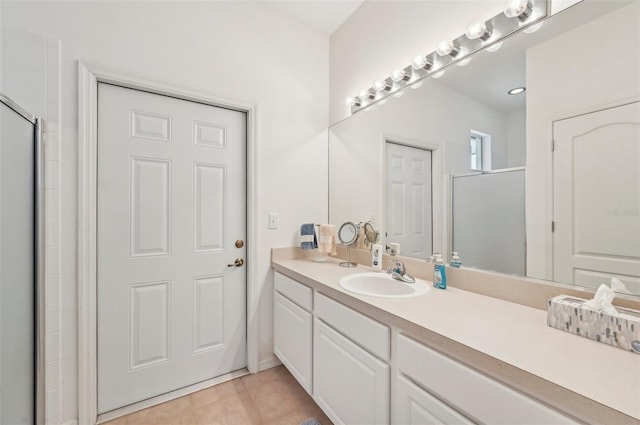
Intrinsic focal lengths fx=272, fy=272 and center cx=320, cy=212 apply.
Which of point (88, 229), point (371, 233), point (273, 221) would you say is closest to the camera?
point (88, 229)

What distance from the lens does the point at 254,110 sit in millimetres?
1960

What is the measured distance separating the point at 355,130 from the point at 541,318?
5.20 ft

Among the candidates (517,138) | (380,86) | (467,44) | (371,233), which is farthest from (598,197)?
(380,86)

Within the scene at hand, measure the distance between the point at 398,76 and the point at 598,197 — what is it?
1182 millimetres

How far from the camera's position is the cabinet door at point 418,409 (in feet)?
2.76

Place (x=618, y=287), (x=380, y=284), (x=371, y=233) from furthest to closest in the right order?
(x=371, y=233) < (x=380, y=284) < (x=618, y=287)

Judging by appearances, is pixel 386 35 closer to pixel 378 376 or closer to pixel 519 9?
pixel 519 9

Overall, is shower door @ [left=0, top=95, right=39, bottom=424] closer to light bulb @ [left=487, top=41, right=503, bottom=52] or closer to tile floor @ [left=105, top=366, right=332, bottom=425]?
tile floor @ [left=105, top=366, right=332, bottom=425]

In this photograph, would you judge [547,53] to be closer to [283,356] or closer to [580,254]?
[580,254]

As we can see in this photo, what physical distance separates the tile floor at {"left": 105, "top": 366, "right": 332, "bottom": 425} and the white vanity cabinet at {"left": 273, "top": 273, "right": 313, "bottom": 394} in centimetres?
A: 16

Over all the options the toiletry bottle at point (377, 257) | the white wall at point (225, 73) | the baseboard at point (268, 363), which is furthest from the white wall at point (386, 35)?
the baseboard at point (268, 363)

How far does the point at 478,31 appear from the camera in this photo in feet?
4.19

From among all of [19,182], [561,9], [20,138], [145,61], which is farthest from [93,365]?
[561,9]

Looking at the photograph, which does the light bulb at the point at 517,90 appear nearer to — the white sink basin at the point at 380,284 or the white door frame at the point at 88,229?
the white sink basin at the point at 380,284
